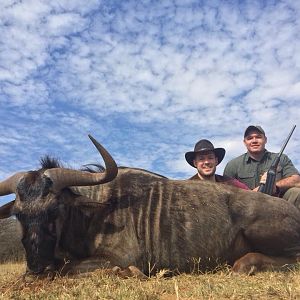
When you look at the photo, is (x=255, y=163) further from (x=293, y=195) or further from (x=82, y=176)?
(x=82, y=176)

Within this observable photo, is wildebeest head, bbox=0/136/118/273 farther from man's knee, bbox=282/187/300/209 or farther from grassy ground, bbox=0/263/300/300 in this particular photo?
man's knee, bbox=282/187/300/209

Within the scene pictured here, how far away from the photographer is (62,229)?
4906 mm

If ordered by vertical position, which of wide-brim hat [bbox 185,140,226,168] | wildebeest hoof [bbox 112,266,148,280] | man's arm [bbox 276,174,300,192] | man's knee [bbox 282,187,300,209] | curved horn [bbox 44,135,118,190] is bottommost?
wildebeest hoof [bbox 112,266,148,280]

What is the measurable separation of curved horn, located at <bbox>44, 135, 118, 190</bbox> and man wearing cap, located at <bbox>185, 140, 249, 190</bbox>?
8.48 ft

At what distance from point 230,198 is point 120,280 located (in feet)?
6.18

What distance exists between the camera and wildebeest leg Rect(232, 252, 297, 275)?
4926mm

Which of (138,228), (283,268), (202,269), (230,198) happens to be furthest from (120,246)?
(283,268)

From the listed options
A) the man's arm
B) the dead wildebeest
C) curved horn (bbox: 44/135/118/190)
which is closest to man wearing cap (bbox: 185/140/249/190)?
the man's arm

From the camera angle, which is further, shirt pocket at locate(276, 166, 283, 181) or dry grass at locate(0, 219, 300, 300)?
shirt pocket at locate(276, 166, 283, 181)

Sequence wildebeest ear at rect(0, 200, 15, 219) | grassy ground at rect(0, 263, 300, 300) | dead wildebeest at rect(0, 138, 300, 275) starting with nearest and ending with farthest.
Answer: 1. grassy ground at rect(0, 263, 300, 300)
2. dead wildebeest at rect(0, 138, 300, 275)
3. wildebeest ear at rect(0, 200, 15, 219)

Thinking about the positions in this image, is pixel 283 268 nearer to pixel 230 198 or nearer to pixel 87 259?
pixel 230 198

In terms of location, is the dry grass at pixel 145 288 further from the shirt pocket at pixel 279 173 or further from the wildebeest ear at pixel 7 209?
the shirt pocket at pixel 279 173

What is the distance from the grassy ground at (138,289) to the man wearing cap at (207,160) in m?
2.90

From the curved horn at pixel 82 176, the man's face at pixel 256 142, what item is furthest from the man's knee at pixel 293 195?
the curved horn at pixel 82 176
